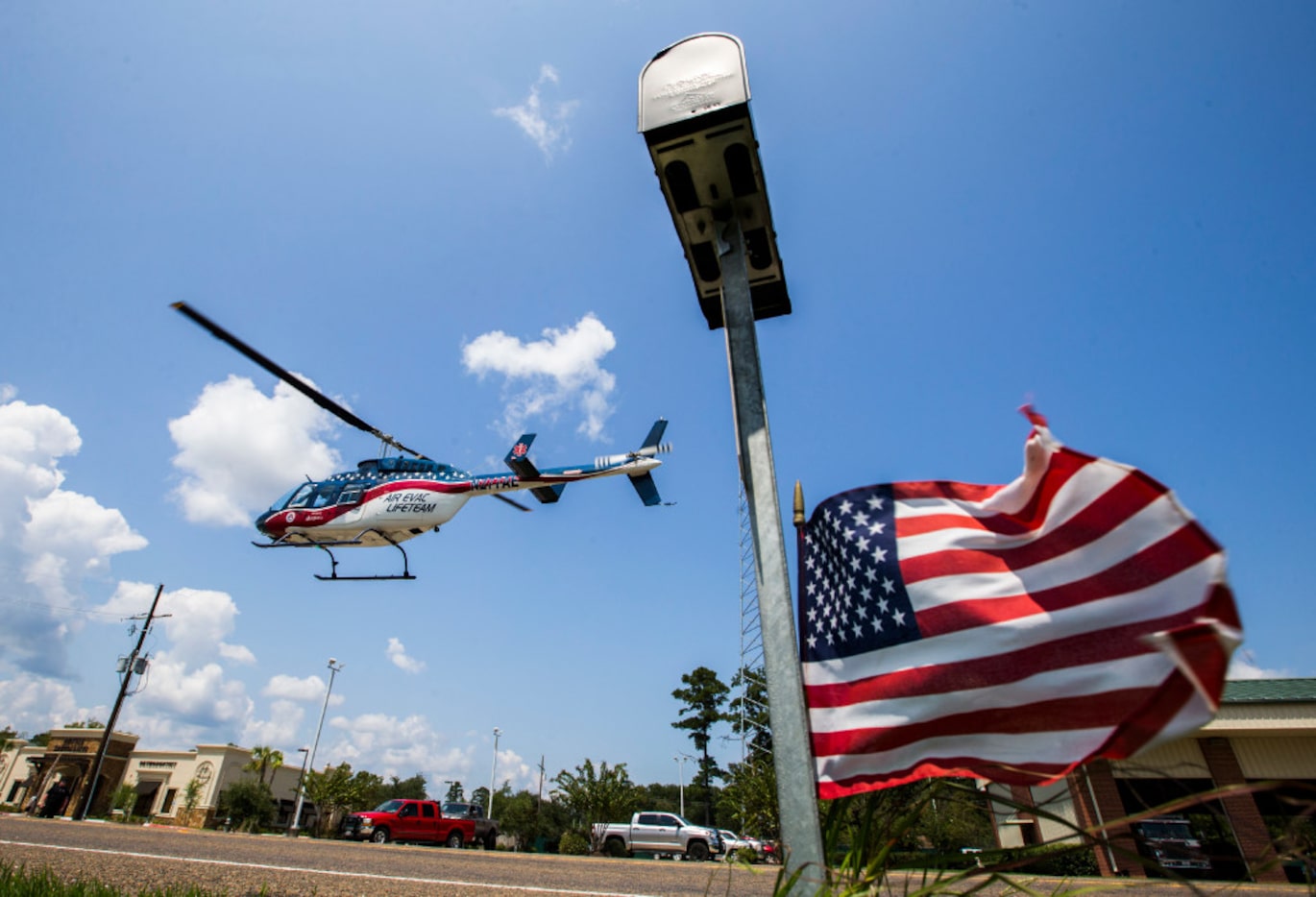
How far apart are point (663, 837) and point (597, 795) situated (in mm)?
5646

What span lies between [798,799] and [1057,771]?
859 mm

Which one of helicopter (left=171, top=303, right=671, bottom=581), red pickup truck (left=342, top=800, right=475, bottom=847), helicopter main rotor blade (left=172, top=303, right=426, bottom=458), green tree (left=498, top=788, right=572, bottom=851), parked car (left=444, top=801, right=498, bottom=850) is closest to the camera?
helicopter main rotor blade (left=172, top=303, right=426, bottom=458)

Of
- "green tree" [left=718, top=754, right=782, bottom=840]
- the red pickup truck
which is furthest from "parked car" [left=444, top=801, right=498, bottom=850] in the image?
"green tree" [left=718, top=754, right=782, bottom=840]

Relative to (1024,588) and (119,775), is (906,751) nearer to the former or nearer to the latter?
(1024,588)

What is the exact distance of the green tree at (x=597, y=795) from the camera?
90.7 feet

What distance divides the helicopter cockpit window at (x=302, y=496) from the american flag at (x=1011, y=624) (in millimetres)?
15183

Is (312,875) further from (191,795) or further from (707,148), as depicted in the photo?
(191,795)

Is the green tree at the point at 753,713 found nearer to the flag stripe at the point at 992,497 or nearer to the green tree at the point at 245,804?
the flag stripe at the point at 992,497

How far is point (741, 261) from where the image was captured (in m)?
3.34

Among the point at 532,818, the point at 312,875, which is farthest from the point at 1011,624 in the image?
the point at 532,818

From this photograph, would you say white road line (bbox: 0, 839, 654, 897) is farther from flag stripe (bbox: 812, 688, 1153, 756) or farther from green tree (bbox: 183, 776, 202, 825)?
green tree (bbox: 183, 776, 202, 825)

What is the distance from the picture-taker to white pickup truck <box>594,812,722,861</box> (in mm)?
22781

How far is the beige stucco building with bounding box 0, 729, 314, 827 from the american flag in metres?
51.5

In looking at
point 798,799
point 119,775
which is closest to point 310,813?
point 119,775
